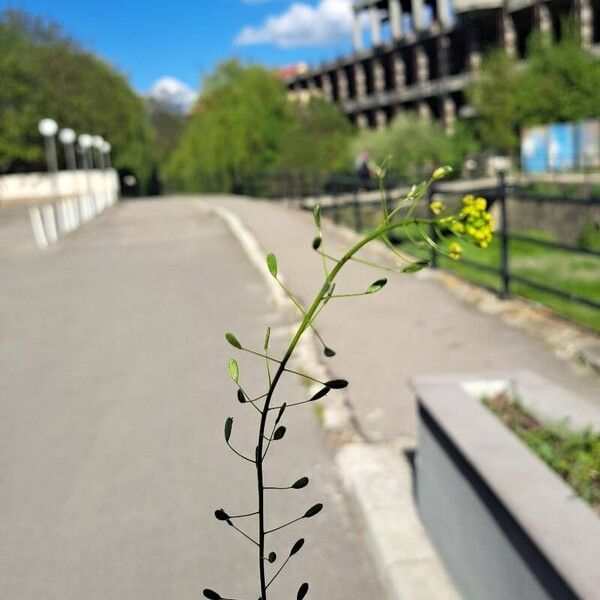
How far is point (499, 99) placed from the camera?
38875mm

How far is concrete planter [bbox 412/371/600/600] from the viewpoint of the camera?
216 centimetres

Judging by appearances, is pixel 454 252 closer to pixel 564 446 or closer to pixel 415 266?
pixel 415 266

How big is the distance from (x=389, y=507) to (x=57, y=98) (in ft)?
180

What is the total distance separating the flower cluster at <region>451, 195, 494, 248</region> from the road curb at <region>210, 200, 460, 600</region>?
2470 mm

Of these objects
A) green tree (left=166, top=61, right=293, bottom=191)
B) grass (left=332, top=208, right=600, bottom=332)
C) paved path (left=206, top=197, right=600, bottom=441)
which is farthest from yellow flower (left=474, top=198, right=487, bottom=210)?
green tree (left=166, top=61, right=293, bottom=191)

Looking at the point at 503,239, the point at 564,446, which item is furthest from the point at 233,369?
the point at 503,239

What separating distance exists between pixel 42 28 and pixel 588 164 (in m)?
44.8

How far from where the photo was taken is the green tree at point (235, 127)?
143ft

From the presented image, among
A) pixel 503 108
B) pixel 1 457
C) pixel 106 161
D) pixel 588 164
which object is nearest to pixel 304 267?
pixel 1 457

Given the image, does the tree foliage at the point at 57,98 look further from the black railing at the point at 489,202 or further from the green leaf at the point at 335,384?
the green leaf at the point at 335,384

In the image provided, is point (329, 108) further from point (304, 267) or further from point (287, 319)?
point (287, 319)

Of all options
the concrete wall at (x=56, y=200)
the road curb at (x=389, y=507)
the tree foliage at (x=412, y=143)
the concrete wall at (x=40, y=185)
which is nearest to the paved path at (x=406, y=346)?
the road curb at (x=389, y=507)

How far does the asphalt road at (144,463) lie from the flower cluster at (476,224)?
2.70m

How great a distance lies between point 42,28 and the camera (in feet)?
200
